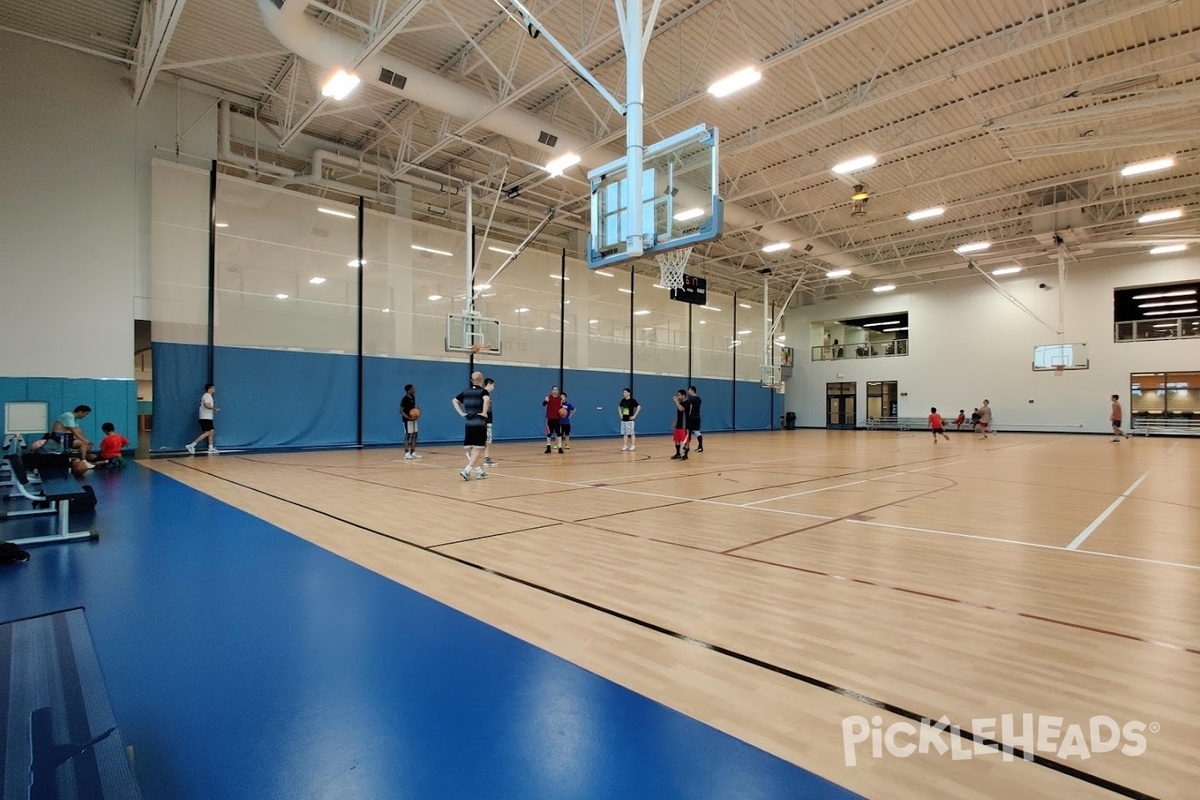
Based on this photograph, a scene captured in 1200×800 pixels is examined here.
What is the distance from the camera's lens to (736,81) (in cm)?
1078

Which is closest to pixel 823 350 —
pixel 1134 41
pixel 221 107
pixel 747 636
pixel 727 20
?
pixel 1134 41

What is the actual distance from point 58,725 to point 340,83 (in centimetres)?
1113

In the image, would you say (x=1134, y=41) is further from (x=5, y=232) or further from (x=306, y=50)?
(x=5, y=232)

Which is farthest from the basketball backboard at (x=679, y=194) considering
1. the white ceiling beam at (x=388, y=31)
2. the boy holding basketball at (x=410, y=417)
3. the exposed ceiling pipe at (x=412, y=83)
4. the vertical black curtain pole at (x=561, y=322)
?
the vertical black curtain pole at (x=561, y=322)

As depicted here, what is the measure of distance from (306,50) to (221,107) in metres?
6.24

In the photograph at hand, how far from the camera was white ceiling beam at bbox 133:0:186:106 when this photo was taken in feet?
32.0

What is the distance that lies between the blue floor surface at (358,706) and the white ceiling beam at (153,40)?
9985mm

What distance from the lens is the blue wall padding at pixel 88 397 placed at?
475 inches

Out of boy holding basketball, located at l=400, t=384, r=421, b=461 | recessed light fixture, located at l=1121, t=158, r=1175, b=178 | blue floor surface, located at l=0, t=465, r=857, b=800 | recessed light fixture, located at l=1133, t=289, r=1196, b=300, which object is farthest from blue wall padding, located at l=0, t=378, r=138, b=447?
recessed light fixture, located at l=1133, t=289, r=1196, b=300

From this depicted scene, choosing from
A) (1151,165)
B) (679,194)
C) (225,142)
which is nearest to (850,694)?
(679,194)

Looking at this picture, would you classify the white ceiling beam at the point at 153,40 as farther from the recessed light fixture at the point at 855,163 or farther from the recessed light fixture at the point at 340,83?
the recessed light fixture at the point at 855,163

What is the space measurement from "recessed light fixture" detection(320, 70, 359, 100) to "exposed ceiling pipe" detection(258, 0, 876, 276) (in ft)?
1.20

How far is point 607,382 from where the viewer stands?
24.7 m

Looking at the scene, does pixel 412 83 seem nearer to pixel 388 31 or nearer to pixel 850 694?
pixel 388 31
